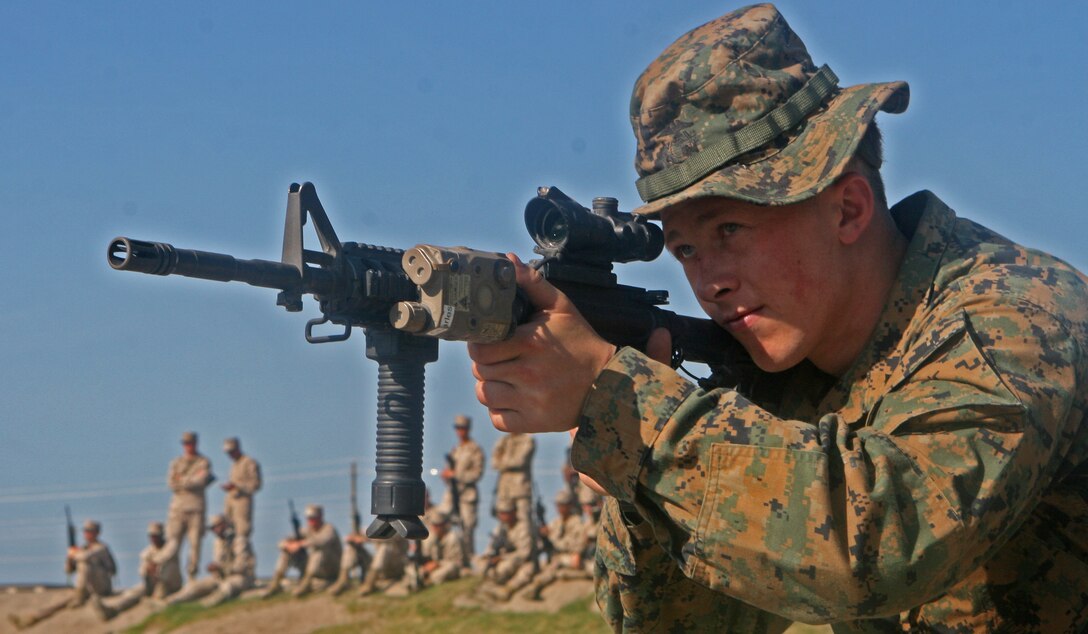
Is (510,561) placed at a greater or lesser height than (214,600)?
greater

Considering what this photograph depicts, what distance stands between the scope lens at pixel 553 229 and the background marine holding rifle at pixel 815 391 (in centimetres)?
26

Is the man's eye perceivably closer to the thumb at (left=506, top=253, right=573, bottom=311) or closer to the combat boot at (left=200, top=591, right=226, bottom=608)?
the thumb at (left=506, top=253, right=573, bottom=311)

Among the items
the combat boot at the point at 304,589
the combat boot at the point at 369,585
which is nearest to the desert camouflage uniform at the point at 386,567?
the combat boot at the point at 369,585

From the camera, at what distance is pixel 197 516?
1047 inches

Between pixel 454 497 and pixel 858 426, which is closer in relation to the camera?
pixel 858 426

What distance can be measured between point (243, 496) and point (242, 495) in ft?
0.14

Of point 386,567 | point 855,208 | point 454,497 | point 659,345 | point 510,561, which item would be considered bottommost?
point 386,567

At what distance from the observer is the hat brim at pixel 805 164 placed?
3588 millimetres

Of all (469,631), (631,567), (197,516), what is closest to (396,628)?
(469,631)

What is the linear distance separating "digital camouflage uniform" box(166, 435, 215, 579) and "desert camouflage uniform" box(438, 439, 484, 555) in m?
5.07

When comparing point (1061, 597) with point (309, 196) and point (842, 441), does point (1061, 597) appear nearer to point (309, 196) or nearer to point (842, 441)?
point (842, 441)

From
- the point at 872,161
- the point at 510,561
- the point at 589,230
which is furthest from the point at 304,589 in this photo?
the point at 872,161

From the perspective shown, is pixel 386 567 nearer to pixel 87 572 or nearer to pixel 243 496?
pixel 243 496

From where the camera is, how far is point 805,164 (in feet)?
12.1
